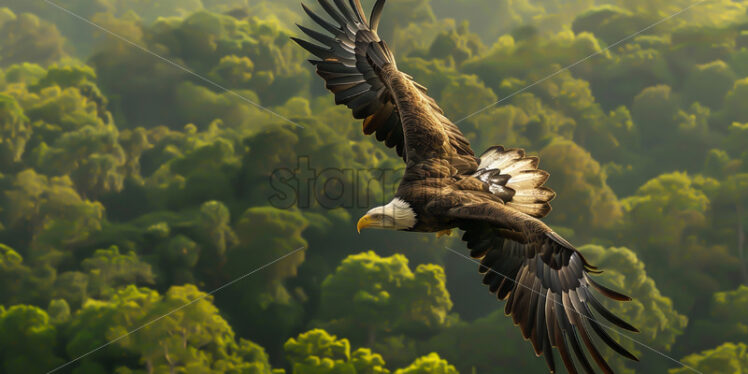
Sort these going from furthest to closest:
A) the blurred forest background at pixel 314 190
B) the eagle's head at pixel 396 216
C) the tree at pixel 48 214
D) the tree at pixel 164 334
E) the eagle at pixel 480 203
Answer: the tree at pixel 48 214, the blurred forest background at pixel 314 190, the tree at pixel 164 334, the eagle's head at pixel 396 216, the eagle at pixel 480 203

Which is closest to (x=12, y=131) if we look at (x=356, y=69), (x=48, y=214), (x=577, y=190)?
(x=48, y=214)

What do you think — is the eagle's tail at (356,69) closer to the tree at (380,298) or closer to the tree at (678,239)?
the tree at (380,298)

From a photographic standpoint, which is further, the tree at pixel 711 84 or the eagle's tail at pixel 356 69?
the tree at pixel 711 84

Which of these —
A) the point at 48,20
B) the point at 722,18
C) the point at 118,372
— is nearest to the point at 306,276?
the point at 118,372

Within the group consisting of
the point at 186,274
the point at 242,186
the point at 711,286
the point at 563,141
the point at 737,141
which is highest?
the point at 737,141

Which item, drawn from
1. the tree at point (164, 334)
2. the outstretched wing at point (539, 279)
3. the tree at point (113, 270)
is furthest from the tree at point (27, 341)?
the outstretched wing at point (539, 279)

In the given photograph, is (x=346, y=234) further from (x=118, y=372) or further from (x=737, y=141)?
(x=737, y=141)

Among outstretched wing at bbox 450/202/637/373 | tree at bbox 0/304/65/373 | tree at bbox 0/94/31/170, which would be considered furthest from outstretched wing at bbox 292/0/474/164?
tree at bbox 0/94/31/170
